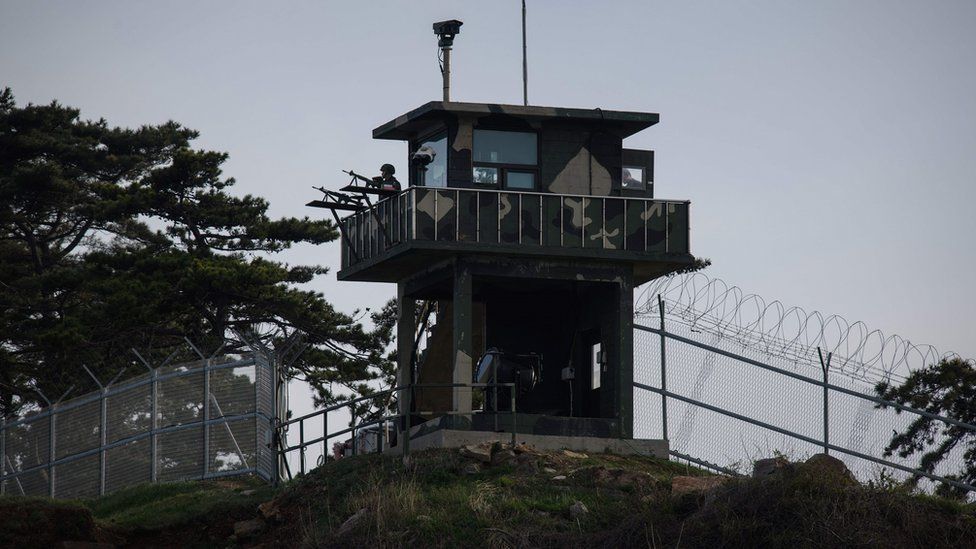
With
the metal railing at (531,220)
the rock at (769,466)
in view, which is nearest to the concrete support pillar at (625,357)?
the metal railing at (531,220)

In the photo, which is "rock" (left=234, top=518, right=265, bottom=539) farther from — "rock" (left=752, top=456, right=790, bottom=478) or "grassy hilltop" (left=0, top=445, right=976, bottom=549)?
"rock" (left=752, top=456, right=790, bottom=478)

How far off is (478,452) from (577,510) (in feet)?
12.0

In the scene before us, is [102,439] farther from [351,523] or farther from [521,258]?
[351,523]

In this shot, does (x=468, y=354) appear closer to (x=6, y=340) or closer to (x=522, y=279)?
(x=522, y=279)

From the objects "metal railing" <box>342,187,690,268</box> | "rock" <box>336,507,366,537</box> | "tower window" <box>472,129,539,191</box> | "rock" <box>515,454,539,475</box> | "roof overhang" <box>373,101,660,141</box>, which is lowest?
"rock" <box>336,507,366,537</box>

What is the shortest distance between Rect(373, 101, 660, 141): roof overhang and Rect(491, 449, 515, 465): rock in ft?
25.1

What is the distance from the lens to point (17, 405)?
52.0m

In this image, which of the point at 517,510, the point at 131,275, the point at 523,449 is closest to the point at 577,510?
the point at 517,510

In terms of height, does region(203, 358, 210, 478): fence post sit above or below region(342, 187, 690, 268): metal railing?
below

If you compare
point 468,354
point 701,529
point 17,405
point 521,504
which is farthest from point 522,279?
point 17,405

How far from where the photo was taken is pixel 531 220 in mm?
34875

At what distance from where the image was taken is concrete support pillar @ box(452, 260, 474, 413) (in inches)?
1345

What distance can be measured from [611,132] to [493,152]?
245cm

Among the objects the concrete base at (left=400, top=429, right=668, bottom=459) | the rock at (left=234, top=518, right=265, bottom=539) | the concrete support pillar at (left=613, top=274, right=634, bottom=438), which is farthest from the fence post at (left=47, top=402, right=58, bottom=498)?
the concrete support pillar at (left=613, top=274, right=634, bottom=438)
